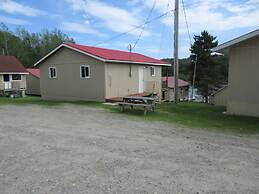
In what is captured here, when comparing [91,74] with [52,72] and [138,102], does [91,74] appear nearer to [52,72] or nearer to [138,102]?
[52,72]

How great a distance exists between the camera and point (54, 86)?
67.9 feet

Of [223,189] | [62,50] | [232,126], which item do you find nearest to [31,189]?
[223,189]

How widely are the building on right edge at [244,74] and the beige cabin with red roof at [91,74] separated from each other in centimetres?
789

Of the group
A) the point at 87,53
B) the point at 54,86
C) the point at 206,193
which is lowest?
the point at 206,193

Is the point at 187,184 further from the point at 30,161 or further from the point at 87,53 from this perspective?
the point at 87,53

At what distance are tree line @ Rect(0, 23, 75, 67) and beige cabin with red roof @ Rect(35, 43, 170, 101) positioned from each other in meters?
34.4

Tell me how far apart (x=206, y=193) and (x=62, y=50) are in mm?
17657

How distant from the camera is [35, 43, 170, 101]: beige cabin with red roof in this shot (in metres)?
17.5

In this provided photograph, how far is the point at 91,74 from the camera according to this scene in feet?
58.8

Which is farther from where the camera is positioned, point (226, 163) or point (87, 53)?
point (87, 53)

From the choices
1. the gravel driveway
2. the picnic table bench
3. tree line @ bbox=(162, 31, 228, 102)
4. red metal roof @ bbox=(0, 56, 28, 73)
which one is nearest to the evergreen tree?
tree line @ bbox=(162, 31, 228, 102)

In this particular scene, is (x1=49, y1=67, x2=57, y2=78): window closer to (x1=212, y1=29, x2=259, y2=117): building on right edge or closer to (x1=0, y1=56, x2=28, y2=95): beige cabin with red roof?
(x1=0, y1=56, x2=28, y2=95): beige cabin with red roof

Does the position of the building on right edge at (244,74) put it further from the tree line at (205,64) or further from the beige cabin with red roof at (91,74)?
the tree line at (205,64)

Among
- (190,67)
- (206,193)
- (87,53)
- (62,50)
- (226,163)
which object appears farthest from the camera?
(190,67)
